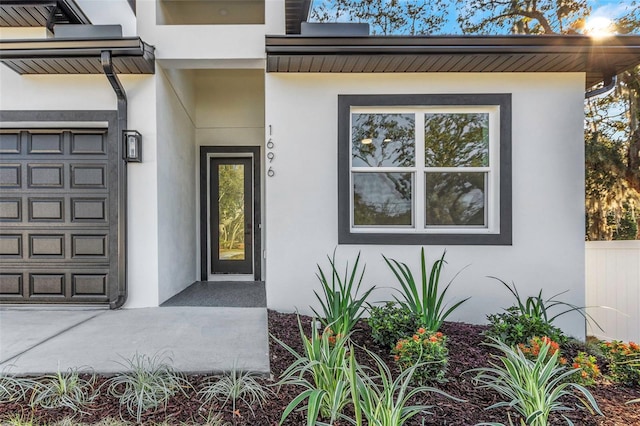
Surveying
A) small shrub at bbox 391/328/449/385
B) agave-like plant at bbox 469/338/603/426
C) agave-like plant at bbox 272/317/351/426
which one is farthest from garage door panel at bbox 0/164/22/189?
agave-like plant at bbox 469/338/603/426

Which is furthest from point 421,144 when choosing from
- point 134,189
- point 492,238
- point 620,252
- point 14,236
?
point 14,236

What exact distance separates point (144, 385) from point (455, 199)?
12.7 ft

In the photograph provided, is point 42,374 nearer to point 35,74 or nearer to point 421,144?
point 35,74

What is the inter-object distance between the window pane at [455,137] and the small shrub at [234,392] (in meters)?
3.33

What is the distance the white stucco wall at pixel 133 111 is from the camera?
4.38 m

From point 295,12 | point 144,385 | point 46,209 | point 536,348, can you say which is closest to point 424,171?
point 536,348

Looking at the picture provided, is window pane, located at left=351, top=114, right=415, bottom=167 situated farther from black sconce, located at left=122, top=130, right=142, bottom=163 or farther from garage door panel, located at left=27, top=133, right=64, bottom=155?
garage door panel, located at left=27, top=133, right=64, bottom=155

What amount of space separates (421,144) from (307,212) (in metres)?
1.71

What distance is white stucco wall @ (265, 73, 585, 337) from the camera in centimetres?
427

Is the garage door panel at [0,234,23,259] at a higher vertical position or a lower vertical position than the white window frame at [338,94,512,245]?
lower

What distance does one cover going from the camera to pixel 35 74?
4.37 meters

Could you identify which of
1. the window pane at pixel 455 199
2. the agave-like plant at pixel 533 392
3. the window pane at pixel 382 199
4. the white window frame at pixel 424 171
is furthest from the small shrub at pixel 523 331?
the window pane at pixel 382 199

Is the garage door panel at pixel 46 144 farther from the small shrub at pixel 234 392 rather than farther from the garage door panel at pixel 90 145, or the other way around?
the small shrub at pixel 234 392

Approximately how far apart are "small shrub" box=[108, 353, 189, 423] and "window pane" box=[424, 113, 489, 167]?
3.65m
